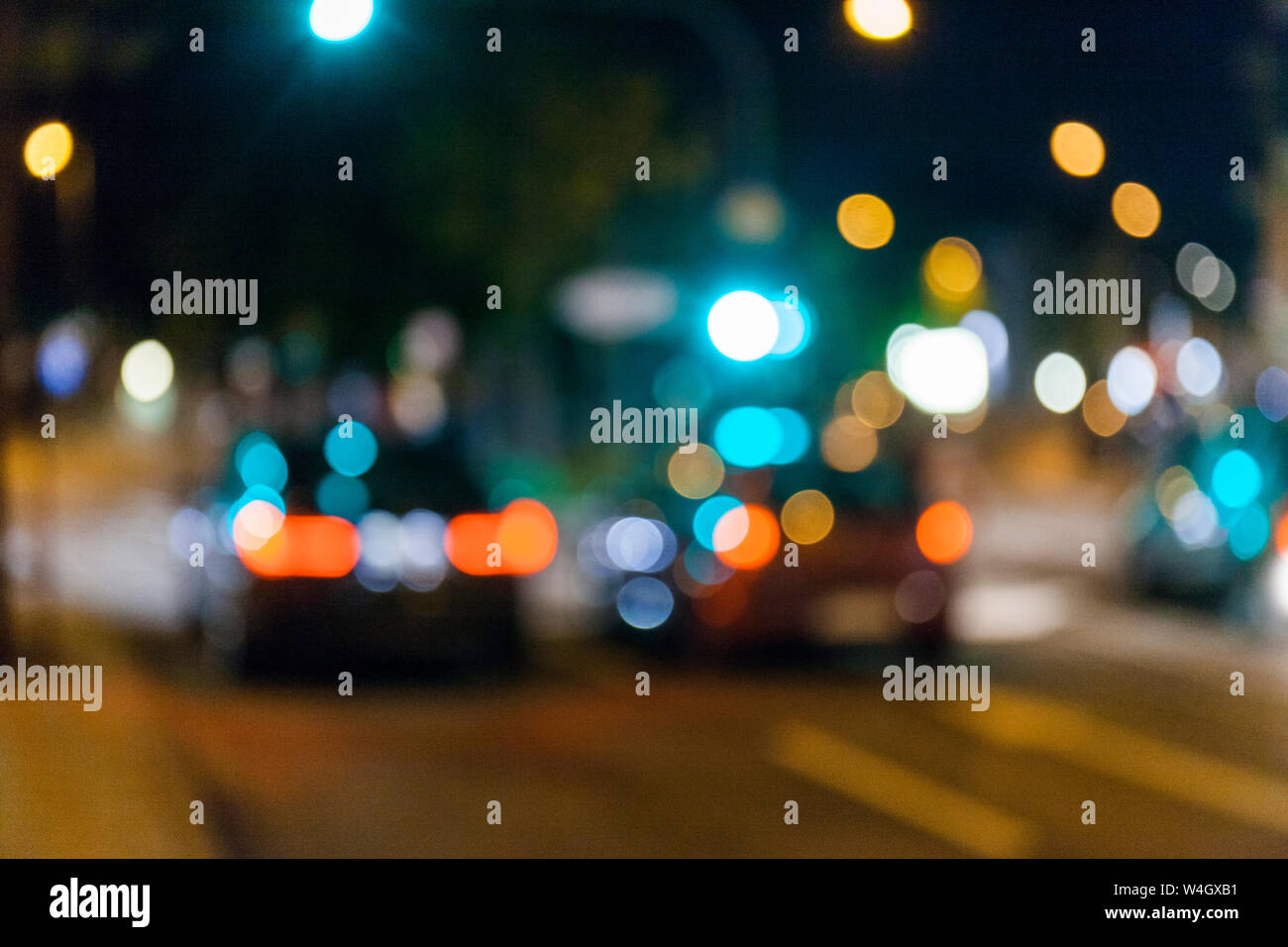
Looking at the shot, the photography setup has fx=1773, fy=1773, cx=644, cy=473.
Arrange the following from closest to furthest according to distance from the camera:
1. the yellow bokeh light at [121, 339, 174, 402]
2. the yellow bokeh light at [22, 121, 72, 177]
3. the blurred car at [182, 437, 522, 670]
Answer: the yellow bokeh light at [22, 121, 72, 177] → the blurred car at [182, 437, 522, 670] → the yellow bokeh light at [121, 339, 174, 402]

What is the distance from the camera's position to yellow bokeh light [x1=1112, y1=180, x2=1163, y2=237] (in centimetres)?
2470

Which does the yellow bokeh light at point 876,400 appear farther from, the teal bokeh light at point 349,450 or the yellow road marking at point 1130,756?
the yellow road marking at point 1130,756

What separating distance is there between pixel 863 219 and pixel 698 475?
15.9 metres

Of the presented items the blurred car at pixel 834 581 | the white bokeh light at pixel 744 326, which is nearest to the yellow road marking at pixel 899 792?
the blurred car at pixel 834 581

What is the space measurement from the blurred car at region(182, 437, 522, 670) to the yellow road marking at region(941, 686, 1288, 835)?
11.0ft

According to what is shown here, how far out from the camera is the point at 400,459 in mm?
12625

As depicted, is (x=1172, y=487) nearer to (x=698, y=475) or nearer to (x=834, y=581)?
(x=698, y=475)

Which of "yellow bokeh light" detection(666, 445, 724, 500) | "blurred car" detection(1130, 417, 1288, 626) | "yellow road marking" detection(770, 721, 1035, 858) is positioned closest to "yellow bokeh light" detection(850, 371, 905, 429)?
"blurred car" detection(1130, 417, 1288, 626)

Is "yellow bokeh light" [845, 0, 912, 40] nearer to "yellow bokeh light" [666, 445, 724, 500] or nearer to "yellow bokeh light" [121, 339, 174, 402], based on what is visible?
"yellow bokeh light" [666, 445, 724, 500]

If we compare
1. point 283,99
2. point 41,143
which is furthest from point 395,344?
point 41,143

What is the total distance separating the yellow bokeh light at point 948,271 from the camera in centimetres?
3193
